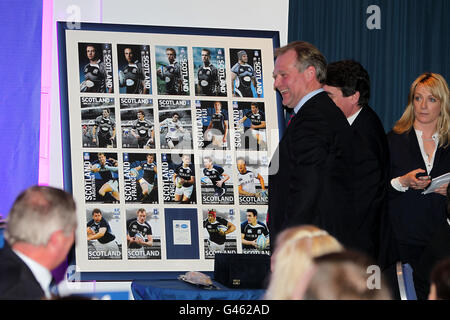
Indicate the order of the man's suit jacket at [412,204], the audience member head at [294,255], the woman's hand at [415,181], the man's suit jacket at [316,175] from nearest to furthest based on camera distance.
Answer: the audience member head at [294,255] → the man's suit jacket at [316,175] → the woman's hand at [415,181] → the man's suit jacket at [412,204]

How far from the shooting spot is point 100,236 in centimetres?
426

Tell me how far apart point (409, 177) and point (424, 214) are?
11.6 inches

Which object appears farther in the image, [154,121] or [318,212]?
[154,121]

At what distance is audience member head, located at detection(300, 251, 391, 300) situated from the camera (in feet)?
5.08

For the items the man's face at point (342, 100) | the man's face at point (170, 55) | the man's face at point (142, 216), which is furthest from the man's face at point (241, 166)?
the man's face at point (342, 100)

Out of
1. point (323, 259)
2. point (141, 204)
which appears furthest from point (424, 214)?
point (323, 259)

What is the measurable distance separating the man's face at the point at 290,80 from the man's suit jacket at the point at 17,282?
1.89 metres

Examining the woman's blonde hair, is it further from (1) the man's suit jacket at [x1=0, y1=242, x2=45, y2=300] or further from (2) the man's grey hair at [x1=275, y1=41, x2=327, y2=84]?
(1) the man's suit jacket at [x1=0, y1=242, x2=45, y2=300]

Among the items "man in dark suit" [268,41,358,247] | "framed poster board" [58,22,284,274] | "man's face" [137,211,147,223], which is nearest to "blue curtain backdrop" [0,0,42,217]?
"framed poster board" [58,22,284,274]

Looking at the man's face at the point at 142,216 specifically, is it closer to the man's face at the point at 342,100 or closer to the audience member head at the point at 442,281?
the man's face at the point at 342,100

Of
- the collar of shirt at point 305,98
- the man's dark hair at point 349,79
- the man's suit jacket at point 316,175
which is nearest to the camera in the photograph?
the man's suit jacket at point 316,175

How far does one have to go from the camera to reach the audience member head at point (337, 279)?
5.08ft

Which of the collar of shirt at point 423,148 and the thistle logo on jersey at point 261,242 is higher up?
the collar of shirt at point 423,148
